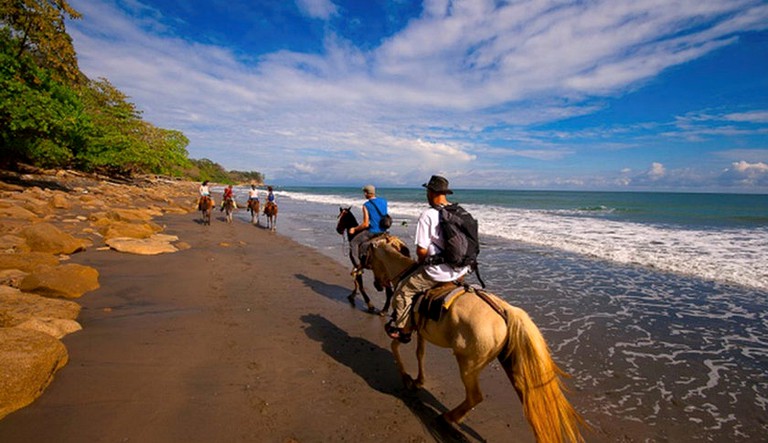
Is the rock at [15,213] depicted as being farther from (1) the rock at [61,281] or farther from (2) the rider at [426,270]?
(2) the rider at [426,270]

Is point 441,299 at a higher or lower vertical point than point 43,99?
lower

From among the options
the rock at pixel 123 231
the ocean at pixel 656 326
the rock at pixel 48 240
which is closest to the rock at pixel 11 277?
the rock at pixel 48 240

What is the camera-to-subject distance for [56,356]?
364 centimetres

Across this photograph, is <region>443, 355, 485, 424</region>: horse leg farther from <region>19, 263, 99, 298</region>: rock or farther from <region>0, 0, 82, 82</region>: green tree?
<region>0, 0, 82, 82</region>: green tree

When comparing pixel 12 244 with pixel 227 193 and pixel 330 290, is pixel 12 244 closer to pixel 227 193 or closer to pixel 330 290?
pixel 330 290

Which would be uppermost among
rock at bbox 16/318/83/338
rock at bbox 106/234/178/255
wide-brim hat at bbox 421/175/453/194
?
wide-brim hat at bbox 421/175/453/194

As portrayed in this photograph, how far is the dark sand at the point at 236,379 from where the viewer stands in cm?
316

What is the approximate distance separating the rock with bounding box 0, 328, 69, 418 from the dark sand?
0.43 feet

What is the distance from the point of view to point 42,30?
61.8ft

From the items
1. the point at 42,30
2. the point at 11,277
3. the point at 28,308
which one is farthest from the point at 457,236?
the point at 42,30

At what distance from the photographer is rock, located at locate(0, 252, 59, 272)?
6.23 m

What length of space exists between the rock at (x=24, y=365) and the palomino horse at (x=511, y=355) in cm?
425

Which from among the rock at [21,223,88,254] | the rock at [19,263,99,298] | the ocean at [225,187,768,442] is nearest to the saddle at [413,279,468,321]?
the ocean at [225,187,768,442]

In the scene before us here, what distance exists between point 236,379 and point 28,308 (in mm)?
3410
